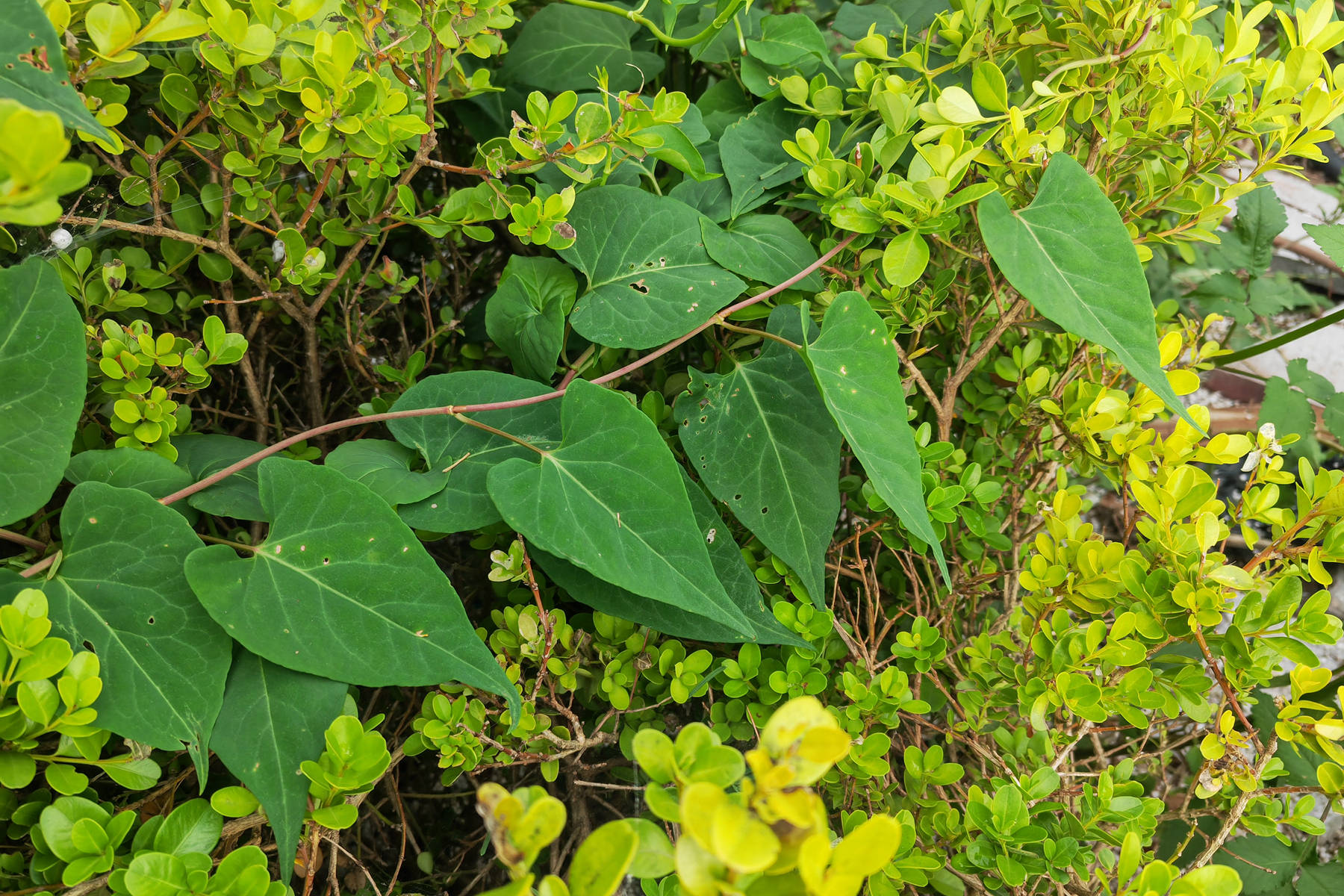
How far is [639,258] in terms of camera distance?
2.60 feet

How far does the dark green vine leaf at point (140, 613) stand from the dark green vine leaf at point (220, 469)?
6cm

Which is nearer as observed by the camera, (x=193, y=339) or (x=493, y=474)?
(x=493, y=474)

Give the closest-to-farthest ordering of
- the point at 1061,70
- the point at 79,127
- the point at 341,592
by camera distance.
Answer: the point at 79,127 → the point at 341,592 → the point at 1061,70

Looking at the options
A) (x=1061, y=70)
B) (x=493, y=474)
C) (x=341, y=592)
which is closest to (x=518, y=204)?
(x=493, y=474)

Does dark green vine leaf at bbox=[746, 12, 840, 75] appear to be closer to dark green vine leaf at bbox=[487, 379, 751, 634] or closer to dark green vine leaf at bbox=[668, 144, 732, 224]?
dark green vine leaf at bbox=[668, 144, 732, 224]

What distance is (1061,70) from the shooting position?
2.31 feet

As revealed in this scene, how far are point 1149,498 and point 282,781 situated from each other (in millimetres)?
713

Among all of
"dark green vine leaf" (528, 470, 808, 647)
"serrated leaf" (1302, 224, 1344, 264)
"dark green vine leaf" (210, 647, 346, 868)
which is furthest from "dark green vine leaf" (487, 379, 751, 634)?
"serrated leaf" (1302, 224, 1344, 264)

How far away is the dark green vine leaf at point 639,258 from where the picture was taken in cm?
76

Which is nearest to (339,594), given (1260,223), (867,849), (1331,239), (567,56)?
(867,849)

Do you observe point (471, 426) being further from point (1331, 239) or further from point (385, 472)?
point (1331, 239)

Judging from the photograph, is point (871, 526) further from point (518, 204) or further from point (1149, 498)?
point (518, 204)

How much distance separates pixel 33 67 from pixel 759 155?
Answer: 2.02 ft

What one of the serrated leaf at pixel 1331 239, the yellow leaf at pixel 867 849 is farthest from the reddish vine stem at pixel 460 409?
the serrated leaf at pixel 1331 239
